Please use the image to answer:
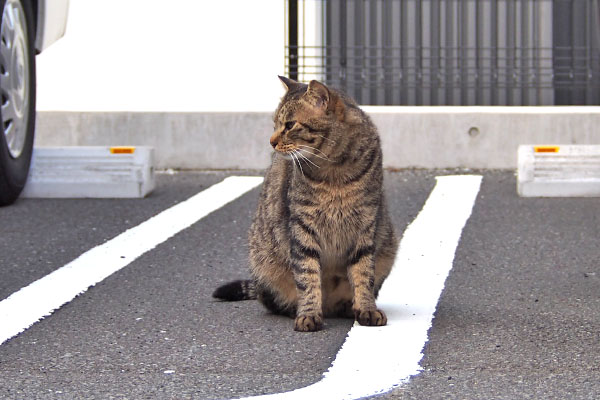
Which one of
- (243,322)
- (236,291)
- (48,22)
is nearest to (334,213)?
(243,322)

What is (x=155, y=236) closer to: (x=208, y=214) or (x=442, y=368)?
(x=208, y=214)

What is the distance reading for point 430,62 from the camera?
10.7 m

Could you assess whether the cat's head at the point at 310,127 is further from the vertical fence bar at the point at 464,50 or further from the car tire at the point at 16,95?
the vertical fence bar at the point at 464,50

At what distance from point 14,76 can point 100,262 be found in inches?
83.7

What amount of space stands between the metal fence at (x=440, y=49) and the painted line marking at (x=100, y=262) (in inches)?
88.1

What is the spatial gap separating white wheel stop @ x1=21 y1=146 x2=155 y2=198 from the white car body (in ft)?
2.63

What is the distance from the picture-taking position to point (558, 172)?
8289 mm

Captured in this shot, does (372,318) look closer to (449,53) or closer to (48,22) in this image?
(48,22)

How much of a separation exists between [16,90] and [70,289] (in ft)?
8.75

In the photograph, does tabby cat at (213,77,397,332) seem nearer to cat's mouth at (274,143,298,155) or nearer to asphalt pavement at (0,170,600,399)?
cat's mouth at (274,143,298,155)

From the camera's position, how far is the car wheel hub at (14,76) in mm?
7551

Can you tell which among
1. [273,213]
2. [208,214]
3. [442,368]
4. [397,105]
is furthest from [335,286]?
[397,105]

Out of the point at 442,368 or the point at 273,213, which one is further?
the point at 273,213

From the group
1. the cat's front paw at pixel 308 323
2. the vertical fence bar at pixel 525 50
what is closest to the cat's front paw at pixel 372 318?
the cat's front paw at pixel 308 323
